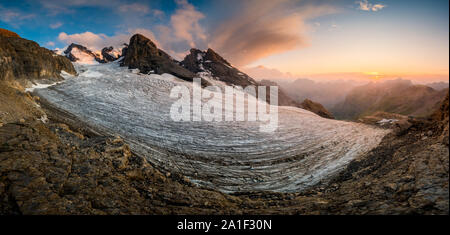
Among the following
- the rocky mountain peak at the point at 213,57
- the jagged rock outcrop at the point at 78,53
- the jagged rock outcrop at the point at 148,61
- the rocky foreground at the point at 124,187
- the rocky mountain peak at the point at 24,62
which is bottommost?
the rocky foreground at the point at 124,187

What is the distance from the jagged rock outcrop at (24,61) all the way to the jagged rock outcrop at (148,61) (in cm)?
1955

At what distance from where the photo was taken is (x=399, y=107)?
19812cm

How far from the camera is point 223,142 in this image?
16.1 m

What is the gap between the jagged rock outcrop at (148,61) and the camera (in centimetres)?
4436

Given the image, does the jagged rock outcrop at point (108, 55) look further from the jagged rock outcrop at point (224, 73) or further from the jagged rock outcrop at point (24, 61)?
the jagged rock outcrop at point (24, 61)

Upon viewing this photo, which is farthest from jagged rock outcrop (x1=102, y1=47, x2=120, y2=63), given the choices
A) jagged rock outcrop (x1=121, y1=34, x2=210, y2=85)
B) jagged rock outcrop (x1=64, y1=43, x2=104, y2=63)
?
jagged rock outcrop (x1=121, y1=34, x2=210, y2=85)

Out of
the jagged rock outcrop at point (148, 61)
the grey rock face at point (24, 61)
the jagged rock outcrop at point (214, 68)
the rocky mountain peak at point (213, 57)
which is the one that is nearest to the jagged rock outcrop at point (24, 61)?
the grey rock face at point (24, 61)

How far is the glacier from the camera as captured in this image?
1135 cm

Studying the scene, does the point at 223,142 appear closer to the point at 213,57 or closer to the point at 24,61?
the point at 24,61

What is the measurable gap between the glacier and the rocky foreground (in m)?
2.43

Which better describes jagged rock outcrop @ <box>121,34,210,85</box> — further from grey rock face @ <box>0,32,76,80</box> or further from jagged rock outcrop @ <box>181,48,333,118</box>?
grey rock face @ <box>0,32,76,80</box>

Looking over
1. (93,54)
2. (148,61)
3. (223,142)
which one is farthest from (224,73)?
(93,54)
